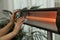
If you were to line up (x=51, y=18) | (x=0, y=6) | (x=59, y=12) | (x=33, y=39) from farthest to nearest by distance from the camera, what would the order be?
(x=0, y=6) < (x=33, y=39) < (x=51, y=18) < (x=59, y=12)

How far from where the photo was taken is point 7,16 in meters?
2.03

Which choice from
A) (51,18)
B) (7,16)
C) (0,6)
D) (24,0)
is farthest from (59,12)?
(0,6)

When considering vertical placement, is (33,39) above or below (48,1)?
below

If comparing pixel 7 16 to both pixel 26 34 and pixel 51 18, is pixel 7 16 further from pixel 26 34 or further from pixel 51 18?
pixel 51 18

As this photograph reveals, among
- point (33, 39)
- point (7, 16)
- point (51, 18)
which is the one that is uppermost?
point (51, 18)

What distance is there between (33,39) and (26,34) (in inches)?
5.1

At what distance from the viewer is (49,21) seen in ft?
2.49

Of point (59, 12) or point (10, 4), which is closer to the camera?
point (59, 12)

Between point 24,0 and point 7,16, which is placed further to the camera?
point 24,0

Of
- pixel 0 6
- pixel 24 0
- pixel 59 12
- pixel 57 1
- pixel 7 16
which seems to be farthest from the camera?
pixel 0 6

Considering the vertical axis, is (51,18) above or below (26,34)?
above

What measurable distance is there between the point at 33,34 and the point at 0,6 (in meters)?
1.11

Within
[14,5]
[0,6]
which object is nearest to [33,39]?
[14,5]

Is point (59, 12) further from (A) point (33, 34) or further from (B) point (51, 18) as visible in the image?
(A) point (33, 34)
